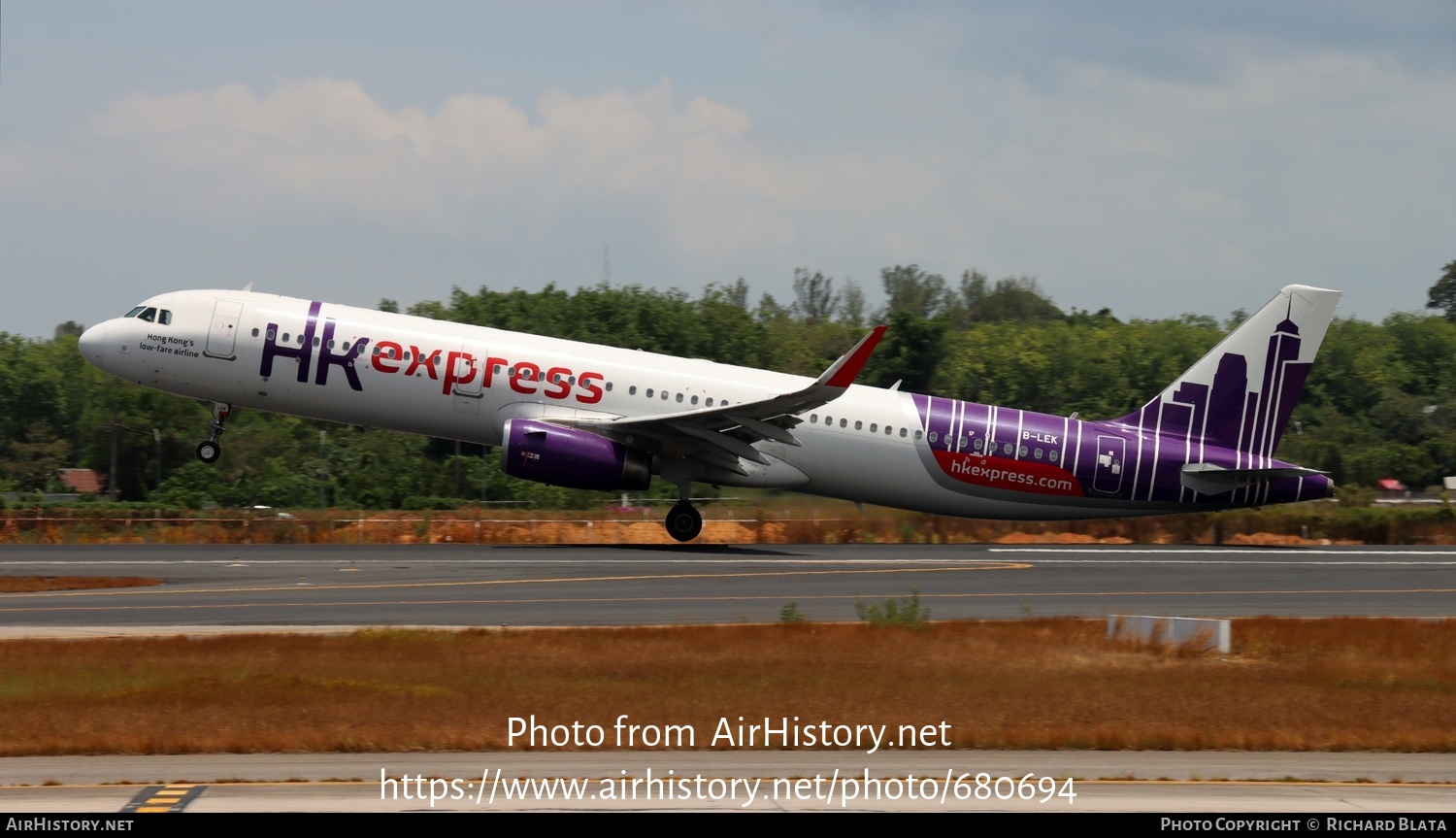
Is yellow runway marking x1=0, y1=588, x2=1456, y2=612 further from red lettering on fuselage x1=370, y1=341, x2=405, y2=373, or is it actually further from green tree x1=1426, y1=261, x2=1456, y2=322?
green tree x1=1426, y1=261, x2=1456, y2=322

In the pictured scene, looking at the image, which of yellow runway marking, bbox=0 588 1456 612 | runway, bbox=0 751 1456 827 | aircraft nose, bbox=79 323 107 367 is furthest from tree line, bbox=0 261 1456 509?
runway, bbox=0 751 1456 827

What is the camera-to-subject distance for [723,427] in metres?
34.8

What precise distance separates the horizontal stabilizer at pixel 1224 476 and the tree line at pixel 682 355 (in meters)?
24.4

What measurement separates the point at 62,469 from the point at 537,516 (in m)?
38.6

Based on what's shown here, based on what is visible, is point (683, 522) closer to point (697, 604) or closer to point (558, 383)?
point (558, 383)

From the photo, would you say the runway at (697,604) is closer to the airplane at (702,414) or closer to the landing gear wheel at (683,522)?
the landing gear wheel at (683,522)

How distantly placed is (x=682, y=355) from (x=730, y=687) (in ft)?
209

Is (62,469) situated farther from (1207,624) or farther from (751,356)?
(1207,624)

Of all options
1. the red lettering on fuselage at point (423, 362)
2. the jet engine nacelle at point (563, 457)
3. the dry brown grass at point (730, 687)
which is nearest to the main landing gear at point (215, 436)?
A: the red lettering on fuselage at point (423, 362)

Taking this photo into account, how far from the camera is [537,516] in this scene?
147ft

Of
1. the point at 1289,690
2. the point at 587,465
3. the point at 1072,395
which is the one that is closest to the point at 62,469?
the point at 587,465

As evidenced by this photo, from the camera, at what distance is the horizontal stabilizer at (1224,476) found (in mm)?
38469

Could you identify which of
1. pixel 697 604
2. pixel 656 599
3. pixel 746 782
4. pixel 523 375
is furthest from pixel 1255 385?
pixel 746 782

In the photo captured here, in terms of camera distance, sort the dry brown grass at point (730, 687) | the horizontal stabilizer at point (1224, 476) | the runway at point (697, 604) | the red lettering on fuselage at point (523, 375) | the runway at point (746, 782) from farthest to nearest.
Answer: the horizontal stabilizer at point (1224, 476) → the red lettering on fuselage at point (523, 375) → the dry brown grass at point (730, 687) → the runway at point (697, 604) → the runway at point (746, 782)
